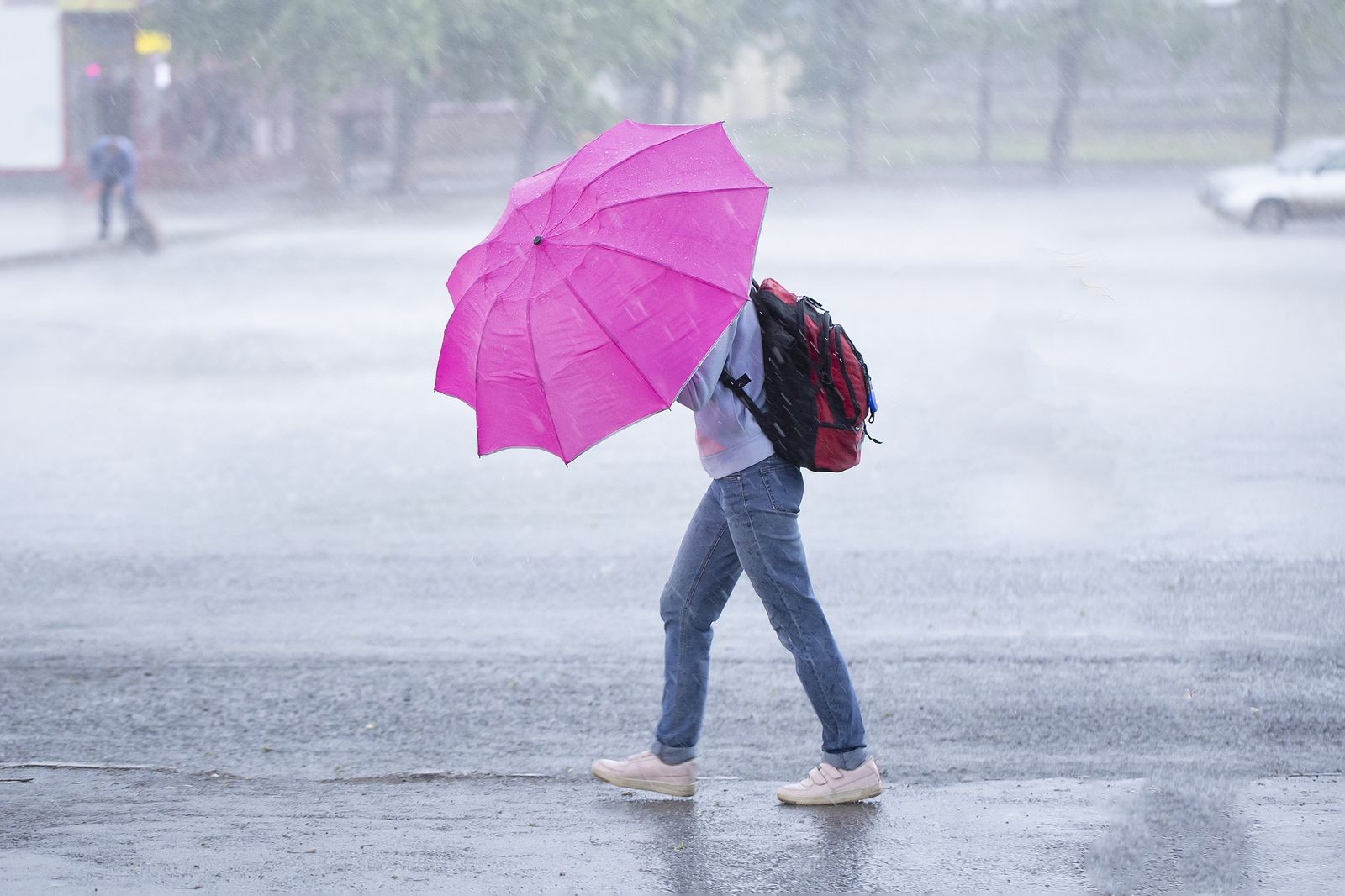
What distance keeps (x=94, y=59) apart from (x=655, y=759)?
34282mm

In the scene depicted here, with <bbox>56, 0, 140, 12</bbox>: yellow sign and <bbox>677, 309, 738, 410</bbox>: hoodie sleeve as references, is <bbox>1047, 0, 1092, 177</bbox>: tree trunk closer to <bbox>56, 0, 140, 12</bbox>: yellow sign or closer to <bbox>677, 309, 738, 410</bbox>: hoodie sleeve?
<bbox>56, 0, 140, 12</bbox>: yellow sign

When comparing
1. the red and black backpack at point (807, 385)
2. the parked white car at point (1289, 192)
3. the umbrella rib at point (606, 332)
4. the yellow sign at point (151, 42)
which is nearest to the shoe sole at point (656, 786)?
the red and black backpack at point (807, 385)

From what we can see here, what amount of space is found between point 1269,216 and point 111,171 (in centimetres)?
1722

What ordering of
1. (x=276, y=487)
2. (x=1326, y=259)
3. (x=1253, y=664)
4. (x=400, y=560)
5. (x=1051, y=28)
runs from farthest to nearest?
(x=1051, y=28) < (x=1326, y=259) < (x=276, y=487) < (x=400, y=560) < (x=1253, y=664)

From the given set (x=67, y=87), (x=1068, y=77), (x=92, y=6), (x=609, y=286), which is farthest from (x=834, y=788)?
(x=1068, y=77)

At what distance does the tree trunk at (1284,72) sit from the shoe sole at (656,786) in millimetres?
Answer: 35374

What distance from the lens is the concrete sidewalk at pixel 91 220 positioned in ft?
70.5

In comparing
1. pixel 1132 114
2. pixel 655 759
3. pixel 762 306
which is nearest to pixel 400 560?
pixel 655 759

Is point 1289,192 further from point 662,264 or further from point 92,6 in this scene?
point 92,6

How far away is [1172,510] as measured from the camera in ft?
25.2

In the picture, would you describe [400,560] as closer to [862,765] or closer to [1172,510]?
[862,765]

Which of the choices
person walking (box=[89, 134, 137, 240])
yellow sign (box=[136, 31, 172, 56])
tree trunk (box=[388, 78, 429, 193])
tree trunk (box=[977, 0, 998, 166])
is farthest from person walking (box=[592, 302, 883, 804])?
tree trunk (box=[977, 0, 998, 166])

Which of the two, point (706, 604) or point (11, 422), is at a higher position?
point (706, 604)

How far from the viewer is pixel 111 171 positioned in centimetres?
2220
